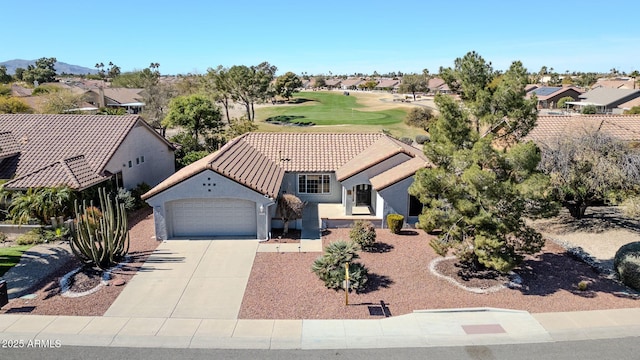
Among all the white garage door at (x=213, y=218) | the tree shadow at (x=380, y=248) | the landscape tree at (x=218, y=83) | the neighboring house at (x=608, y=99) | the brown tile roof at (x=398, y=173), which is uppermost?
the landscape tree at (x=218, y=83)

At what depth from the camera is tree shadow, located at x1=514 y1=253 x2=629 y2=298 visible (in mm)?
16359

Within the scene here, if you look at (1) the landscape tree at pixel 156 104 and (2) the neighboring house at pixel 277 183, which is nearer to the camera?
(2) the neighboring house at pixel 277 183

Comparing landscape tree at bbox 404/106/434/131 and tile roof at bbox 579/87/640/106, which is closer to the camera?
landscape tree at bbox 404/106/434/131

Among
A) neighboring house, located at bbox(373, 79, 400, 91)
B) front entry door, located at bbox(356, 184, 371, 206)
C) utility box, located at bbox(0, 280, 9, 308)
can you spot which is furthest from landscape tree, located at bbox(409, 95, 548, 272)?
neighboring house, located at bbox(373, 79, 400, 91)

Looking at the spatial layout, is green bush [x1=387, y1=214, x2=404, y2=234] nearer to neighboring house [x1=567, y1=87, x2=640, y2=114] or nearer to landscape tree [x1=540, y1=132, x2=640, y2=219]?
landscape tree [x1=540, y1=132, x2=640, y2=219]

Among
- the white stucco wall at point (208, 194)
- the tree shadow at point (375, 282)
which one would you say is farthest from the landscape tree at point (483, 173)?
the white stucco wall at point (208, 194)

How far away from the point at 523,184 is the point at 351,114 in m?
67.3

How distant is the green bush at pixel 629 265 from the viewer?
16.2 m

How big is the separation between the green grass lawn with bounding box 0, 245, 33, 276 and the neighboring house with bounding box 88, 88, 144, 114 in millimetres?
55826

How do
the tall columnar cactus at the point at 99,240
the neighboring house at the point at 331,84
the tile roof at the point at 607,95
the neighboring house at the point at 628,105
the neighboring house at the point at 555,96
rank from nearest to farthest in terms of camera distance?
the tall columnar cactus at the point at 99,240, the neighboring house at the point at 628,105, the tile roof at the point at 607,95, the neighboring house at the point at 555,96, the neighboring house at the point at 331,84

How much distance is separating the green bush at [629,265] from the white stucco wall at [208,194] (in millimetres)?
14555

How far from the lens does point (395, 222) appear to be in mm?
22375

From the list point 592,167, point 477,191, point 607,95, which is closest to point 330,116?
point 607,95

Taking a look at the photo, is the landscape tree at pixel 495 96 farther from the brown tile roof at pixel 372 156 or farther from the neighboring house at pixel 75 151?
the neighboring house at pixel 75 151
